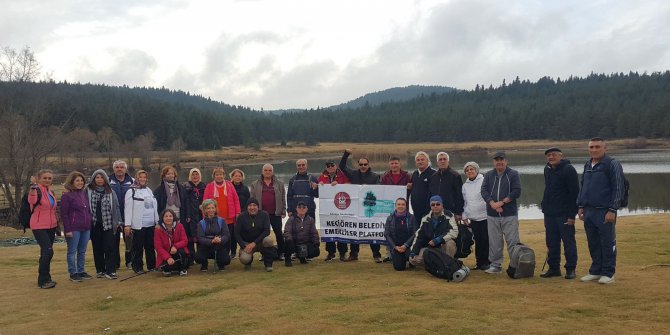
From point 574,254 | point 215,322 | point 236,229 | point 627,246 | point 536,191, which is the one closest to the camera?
point 215,322

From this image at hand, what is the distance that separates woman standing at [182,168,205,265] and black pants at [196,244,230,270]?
268 mm

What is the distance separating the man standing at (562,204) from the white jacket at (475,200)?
3.84 ft

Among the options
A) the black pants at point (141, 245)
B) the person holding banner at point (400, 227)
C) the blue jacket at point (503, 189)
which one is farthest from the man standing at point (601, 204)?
the black pants at point (141, 245)

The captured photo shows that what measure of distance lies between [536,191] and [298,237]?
27680mm

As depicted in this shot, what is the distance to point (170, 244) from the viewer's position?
10000 mm

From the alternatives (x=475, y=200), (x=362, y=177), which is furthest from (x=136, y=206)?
(x=475, y=200)

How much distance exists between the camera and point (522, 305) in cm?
715

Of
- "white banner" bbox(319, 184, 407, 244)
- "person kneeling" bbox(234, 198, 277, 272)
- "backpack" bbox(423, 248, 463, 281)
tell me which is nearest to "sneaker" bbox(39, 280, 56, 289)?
"person kneeling" bbox(234, 198, 277, 272)

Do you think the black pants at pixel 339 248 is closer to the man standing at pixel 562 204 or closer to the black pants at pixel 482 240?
the black pants at pixel 482 240

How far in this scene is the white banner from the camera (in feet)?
36.8

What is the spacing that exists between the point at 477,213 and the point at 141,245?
6611 mm

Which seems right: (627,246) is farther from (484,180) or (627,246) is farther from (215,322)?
(215,322)

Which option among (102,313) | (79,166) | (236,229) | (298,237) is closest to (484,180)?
(298,237)

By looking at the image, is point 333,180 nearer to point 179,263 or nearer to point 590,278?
point 179,263
